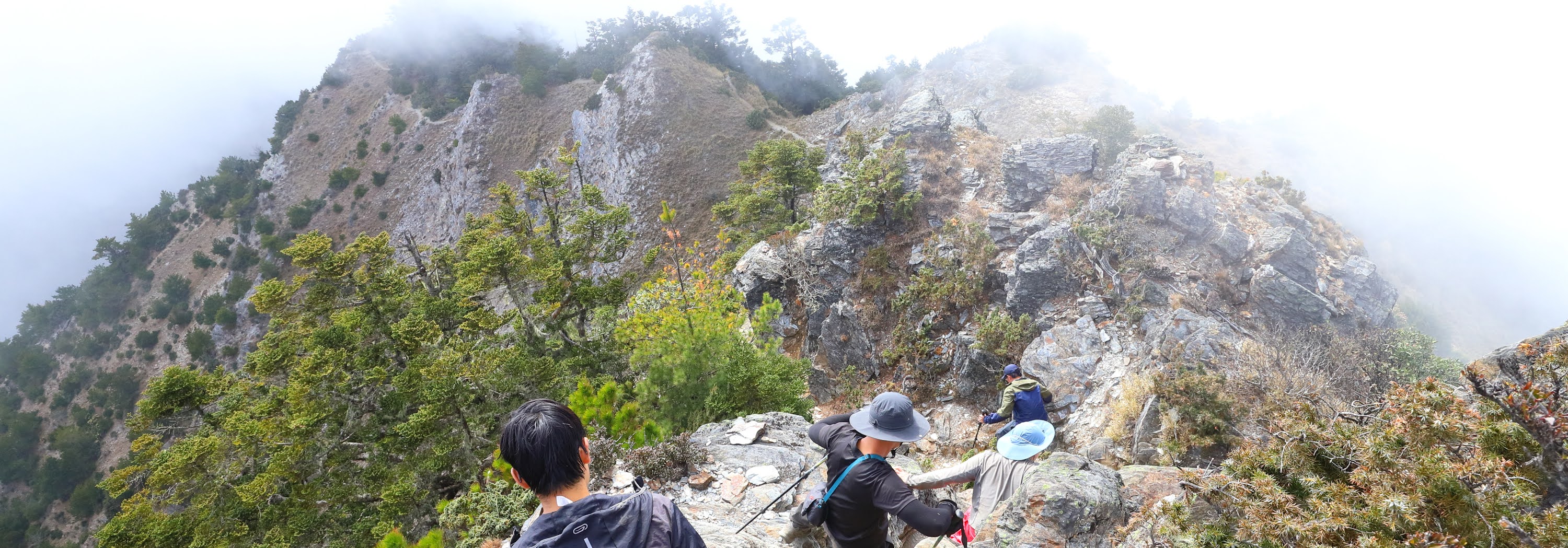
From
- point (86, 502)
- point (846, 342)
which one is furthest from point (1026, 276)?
point (86, 502)

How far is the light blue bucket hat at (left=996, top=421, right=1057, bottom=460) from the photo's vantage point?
3.98 meters

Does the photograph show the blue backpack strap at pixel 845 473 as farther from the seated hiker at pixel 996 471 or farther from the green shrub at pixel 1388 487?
the green shrub at pixel 1388 487

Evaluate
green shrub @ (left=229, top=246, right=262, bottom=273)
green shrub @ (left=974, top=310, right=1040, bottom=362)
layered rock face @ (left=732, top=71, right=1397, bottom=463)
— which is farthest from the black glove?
green shrub @ (left=229, top=246, right=262, bottom=273)

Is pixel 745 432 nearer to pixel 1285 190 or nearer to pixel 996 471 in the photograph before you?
pixel 996 471

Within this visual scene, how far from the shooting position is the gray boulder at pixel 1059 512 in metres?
3.47

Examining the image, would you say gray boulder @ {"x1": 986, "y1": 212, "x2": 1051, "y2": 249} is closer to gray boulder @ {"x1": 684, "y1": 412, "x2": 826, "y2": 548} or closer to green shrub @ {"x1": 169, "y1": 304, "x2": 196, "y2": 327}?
gray boulder @ {"x1": 684, "y1": 412, "x2": 826, "y2": 548}

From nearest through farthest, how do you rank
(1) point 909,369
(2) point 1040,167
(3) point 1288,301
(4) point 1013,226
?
(3) point 1288,301 → (1) point 909,369 → (4) point 1013,226 → (2) point 1040,167

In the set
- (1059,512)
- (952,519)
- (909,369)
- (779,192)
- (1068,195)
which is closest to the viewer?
(952,519)

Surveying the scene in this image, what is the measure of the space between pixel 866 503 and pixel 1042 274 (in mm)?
9537

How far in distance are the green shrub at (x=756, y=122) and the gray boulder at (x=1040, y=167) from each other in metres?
24.8

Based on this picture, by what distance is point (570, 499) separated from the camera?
1.99m

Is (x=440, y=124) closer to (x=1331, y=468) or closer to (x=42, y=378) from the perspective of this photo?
(x=42, y=378)

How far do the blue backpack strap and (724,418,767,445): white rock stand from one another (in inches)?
129

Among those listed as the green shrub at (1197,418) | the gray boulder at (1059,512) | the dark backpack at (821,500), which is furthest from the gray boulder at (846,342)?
the dark backpack at (821,500)
